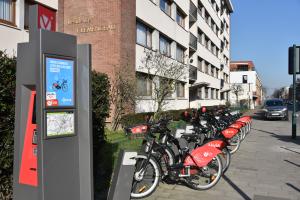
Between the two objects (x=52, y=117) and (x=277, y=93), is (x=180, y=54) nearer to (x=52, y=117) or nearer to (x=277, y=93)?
(x=52, y=117)

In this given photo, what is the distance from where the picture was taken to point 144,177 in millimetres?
5539

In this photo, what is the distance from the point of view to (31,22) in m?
3.39

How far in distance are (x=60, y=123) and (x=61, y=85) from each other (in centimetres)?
36

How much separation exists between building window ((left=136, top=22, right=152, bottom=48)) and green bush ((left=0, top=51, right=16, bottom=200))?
15.2 metres

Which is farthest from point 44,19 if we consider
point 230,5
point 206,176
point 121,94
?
point 230,5

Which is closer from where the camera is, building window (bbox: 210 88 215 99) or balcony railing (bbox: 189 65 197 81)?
balcony railing (bbox: 189 65 197 81)

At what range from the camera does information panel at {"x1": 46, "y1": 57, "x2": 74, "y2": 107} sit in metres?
3.29


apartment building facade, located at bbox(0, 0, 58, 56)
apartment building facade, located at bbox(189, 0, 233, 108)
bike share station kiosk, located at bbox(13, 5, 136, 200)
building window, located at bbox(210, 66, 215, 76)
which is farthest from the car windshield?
bike share station kiosk, located at bbox(13, 5, 136, 200)

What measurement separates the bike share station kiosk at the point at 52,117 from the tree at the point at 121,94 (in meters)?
11.8

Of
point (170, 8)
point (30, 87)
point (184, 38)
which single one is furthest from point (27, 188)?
point (184, 38)

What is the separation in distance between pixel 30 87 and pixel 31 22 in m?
0.63

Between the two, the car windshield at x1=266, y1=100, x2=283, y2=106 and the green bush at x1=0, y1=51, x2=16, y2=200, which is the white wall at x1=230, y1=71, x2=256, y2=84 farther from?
the green bush at x1=0, y1=51, x2=16, y2=200

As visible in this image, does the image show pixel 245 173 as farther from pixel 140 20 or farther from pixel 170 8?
pixel 170 8

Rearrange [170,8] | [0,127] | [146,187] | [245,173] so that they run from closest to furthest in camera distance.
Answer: [0,127]
[146,187]
[245,173]
[170,8]
